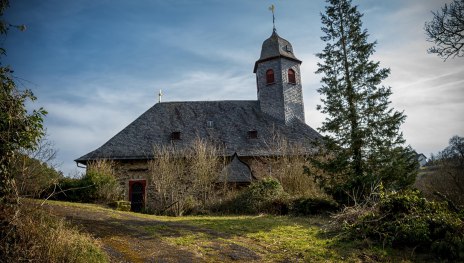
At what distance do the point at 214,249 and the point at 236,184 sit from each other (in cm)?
1106

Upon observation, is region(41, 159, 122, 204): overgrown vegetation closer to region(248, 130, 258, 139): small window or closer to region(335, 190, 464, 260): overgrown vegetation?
region(248, 130, 258, 139): small window

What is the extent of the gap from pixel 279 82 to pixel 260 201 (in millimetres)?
13032

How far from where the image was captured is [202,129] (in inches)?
845

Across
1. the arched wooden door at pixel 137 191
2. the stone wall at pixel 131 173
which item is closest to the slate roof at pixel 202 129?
the stone wall at pixel 131 173

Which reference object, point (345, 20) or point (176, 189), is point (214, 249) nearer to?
point (176, 189)

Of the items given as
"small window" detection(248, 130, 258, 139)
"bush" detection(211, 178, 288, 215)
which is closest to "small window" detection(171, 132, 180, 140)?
"small window" detection(248, 130, 258, 139)

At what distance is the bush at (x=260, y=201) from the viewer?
1244 cm

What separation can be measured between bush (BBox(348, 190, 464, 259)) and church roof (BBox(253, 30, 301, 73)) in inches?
725

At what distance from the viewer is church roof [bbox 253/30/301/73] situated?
2423cm

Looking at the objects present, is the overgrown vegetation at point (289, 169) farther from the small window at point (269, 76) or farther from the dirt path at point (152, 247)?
the dirt path at point (152, 247)

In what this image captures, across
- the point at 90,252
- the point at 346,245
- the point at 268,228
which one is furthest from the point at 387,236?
the point at 90,252

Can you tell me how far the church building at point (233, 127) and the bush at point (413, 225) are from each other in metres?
9.45

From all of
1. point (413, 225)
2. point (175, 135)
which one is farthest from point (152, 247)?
point (175, 135)

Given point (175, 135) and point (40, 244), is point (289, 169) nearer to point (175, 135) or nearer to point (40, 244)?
point (175, 135)
